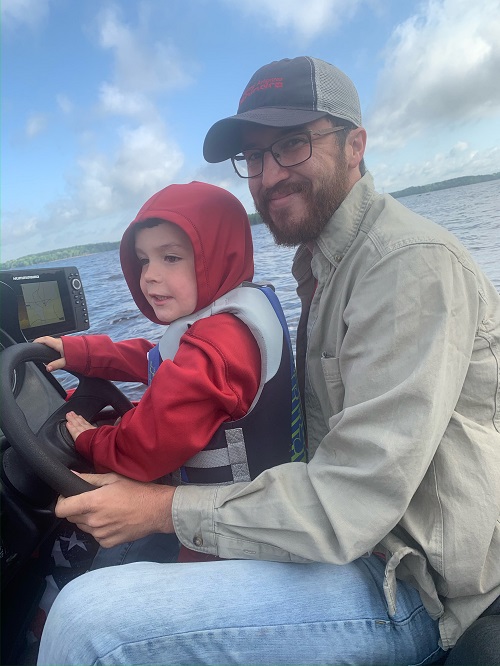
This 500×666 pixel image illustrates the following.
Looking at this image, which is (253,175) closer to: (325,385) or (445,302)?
(325,385)

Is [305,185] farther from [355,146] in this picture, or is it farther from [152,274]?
[152,274]

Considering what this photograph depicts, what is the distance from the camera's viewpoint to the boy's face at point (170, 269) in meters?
1.76

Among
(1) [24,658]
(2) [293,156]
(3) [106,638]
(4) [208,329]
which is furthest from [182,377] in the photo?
(1) [24,658]

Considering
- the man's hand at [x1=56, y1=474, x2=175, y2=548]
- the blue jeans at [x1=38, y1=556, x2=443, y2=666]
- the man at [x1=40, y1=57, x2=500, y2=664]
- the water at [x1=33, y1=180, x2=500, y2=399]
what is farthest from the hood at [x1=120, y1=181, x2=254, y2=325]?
the water at [x1=33, y1=180, x2=500, y2=399]

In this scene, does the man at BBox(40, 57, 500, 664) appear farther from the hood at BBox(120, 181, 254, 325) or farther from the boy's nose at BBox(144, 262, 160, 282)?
the boy's nose at BBox(144, 262, 160, 282)

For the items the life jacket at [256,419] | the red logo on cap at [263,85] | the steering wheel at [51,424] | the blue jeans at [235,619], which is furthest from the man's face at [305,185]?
the blue jeans at [235,619]

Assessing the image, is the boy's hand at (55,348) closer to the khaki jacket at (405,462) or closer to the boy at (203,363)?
the boy at (203,363)

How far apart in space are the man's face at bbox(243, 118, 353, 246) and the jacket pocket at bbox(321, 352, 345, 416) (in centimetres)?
48

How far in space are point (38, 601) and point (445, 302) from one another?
1.70 m

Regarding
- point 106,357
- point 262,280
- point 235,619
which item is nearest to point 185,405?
point 235,619

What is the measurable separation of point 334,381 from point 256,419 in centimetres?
28

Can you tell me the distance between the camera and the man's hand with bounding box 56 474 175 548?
4.70ft

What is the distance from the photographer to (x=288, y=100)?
182cm

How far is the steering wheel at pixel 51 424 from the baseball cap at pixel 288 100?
1025 millimetres
